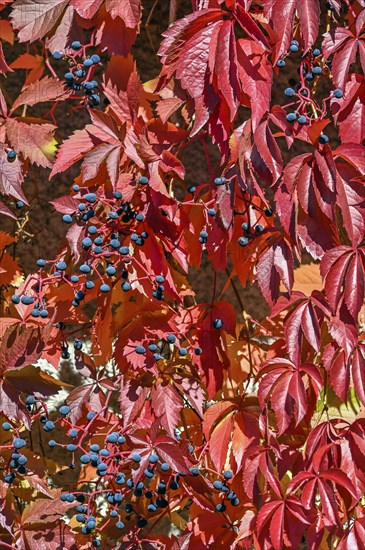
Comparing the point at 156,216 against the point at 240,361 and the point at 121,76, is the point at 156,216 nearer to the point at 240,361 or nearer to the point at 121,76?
the point at 121,76

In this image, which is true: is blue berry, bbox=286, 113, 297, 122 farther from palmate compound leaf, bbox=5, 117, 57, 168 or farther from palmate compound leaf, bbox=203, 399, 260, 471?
palmate compound leaf, bbox=203, 399, 260, 471

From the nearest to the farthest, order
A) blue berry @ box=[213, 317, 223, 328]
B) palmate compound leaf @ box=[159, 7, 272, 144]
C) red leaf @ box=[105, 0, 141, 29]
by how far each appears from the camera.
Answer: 1. palmate compound leaf @ box=[159, 7, 272, 144]
2. red leaf @ box=[105, 0, 141, 29]
3. blue berry @ box=[213, 317, 223, 328]

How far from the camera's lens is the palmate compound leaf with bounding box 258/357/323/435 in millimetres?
1536

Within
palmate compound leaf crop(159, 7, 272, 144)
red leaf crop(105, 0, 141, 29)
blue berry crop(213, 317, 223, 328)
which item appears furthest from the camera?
blue berry crop(213, 317, 223, 328)

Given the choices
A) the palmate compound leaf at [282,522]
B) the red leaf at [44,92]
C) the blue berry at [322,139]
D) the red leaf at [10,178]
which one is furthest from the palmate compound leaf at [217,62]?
the palmate compound leaf at [282,522]

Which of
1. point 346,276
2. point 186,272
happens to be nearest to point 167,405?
point 186,272

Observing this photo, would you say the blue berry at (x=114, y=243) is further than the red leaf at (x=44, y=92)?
No

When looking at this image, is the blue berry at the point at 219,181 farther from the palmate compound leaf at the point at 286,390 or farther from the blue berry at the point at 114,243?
the palmate compound leaf at the point at 286,390

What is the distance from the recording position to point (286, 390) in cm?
155

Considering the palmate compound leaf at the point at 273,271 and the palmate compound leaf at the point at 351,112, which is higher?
the palmate compound leaf at the point at 351,112

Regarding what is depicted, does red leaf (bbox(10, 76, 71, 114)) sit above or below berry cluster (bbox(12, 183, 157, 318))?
above

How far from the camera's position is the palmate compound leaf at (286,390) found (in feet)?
5.04

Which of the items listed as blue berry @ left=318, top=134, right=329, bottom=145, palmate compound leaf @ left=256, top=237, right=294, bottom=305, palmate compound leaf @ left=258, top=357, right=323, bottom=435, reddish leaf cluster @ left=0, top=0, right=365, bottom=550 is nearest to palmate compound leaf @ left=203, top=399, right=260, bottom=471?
reddish leaf cluster @ left=0, top=0, right=365, bottom=550

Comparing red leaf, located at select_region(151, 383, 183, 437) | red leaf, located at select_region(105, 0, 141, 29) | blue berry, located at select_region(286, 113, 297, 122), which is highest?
red leaf, located at select_region(105, 0, 141, 29)
